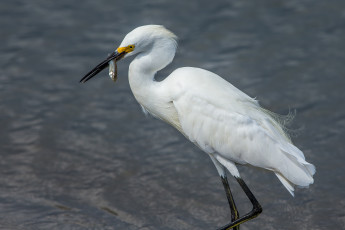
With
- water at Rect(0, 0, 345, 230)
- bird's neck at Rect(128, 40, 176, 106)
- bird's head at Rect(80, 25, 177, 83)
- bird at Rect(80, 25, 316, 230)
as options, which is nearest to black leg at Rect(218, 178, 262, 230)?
bird at Rect(80, 25, 316, 230)

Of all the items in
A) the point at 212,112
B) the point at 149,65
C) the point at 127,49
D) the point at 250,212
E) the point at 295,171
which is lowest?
the point at 250,212

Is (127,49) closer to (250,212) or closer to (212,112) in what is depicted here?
(212,112)

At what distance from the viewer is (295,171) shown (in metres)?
5.61

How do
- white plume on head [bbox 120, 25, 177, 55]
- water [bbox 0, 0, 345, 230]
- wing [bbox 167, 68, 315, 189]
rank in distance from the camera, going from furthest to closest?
water [bbox 0, 0, 345, 230]
wing [bbox 167, 68, 315, 189]
white plume on head [bbox 120, 25, 177, 55]

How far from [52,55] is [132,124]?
2223 mm

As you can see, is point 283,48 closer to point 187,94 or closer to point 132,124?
point 132,124

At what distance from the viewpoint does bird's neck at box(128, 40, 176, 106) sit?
18.8 ft

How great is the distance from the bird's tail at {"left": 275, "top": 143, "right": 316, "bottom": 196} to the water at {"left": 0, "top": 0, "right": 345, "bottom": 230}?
1236 mm

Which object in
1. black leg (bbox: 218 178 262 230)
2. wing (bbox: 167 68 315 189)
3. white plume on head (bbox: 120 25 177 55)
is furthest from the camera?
black leg (bbox: 218 178 262 230)

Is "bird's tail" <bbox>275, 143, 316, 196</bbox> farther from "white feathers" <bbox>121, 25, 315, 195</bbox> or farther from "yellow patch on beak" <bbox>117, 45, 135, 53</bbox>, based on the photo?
"yellow patch on beak" <bbox>117, 45, 135, 53</bbox>

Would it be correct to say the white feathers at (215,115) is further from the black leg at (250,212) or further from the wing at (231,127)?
the black leg at (250,212)

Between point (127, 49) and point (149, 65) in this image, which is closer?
point (127, 49)

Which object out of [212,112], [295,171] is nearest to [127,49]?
[212,112]

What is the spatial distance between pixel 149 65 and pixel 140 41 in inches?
9.9
